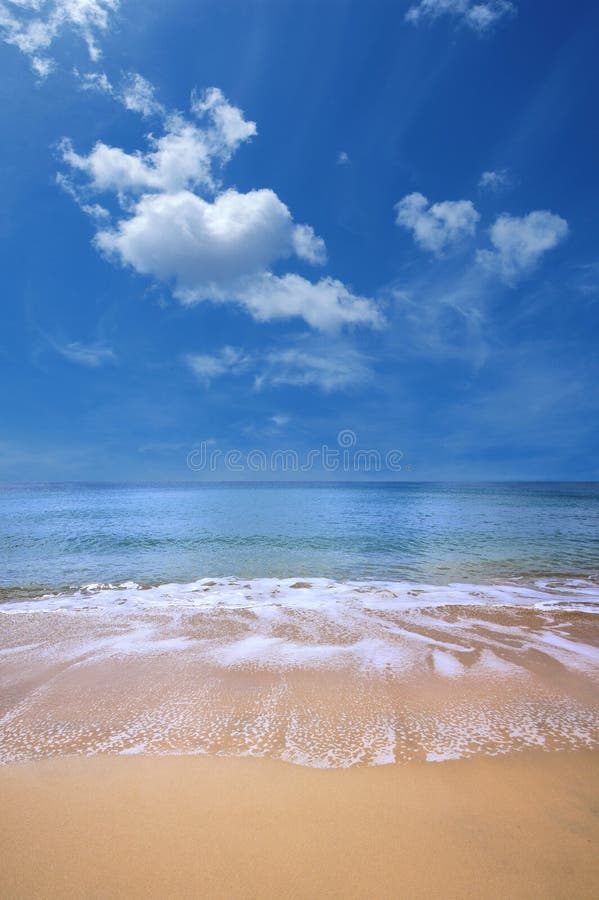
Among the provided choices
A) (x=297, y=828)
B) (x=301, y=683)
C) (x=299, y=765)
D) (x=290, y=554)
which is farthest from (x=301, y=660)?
(x=290, y=554)

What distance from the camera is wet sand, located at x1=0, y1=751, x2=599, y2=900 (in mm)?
2389

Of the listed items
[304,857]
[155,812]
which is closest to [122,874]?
[155,812]

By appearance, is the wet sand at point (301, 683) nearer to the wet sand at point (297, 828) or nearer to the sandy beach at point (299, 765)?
the sandy beach at point (299, 765)

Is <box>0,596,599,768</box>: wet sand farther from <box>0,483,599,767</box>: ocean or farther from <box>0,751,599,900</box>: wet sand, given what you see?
<box>0,751,599,900</box>: wet sand

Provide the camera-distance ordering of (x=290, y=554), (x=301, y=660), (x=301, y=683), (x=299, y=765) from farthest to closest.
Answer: (x=290, y=554) < (x=301, y=660) < (x=301, y=683) < (x=299, y=765)

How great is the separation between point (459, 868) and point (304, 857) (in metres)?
0.97

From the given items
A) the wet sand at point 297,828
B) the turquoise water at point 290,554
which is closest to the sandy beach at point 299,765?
the wet sand at point 297,828

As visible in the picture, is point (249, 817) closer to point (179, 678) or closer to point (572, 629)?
point (179, 678)

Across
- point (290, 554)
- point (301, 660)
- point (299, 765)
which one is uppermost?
point (299, 765)

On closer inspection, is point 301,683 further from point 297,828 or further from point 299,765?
point 297,828

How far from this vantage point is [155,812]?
117 inches

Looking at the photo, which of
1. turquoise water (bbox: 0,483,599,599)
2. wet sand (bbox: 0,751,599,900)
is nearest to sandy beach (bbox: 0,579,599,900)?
wet sand (bbox: 0,751,599,900)

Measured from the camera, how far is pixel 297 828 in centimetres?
280

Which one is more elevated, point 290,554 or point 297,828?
point 297,828
